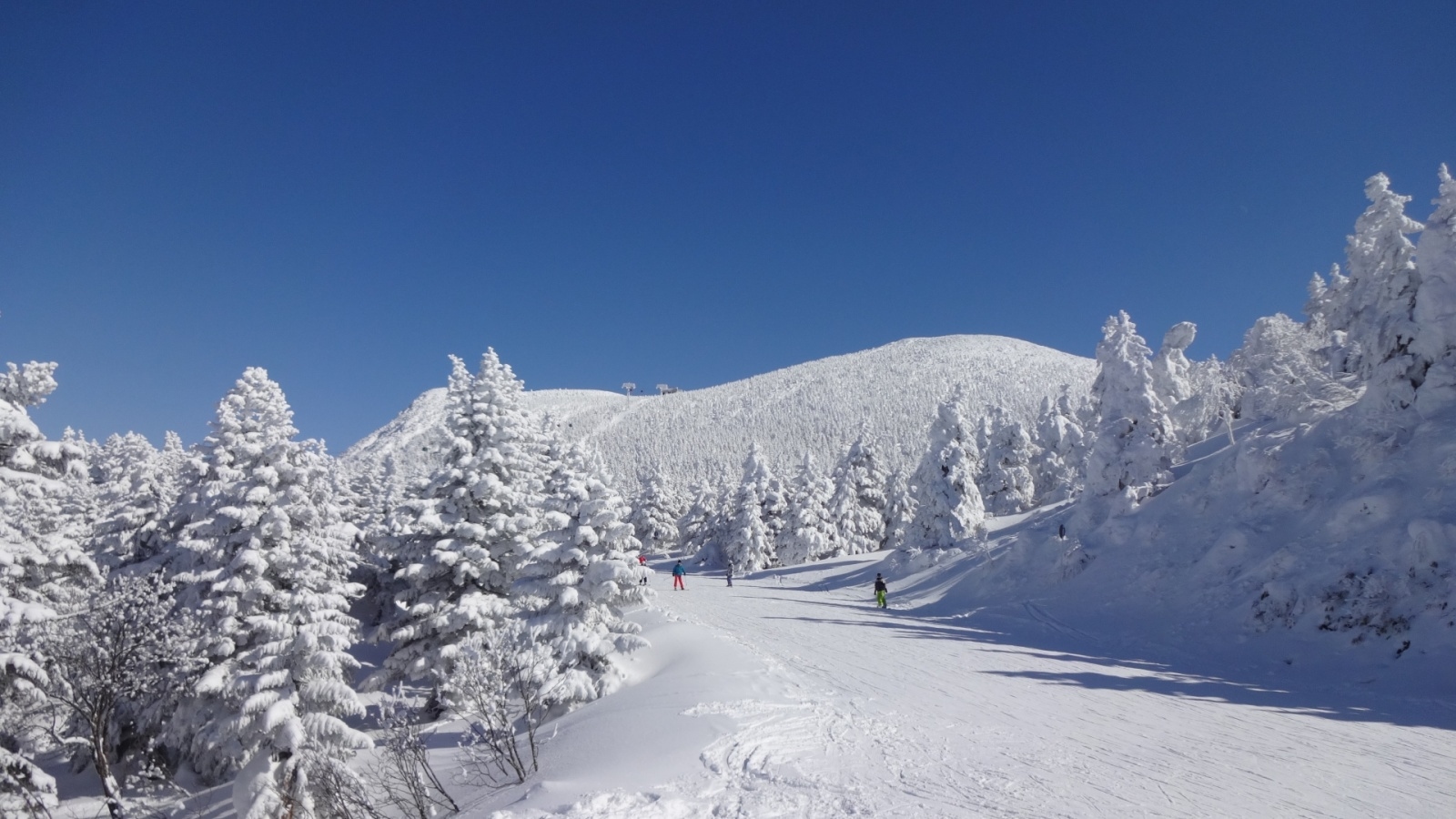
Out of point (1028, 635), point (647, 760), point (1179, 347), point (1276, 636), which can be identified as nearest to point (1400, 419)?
point (1276, 636)

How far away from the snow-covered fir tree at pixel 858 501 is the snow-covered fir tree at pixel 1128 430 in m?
23.1

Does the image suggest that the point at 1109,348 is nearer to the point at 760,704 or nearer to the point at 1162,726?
the point at 1162,726

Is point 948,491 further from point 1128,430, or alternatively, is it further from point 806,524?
point 806,524

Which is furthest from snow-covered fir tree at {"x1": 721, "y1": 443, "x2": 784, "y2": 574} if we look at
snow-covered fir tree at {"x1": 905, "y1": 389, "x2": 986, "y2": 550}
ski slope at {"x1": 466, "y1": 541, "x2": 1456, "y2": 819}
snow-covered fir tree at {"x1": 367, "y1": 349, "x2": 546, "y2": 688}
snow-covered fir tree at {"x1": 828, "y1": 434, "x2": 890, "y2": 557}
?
snow-covered fir tree at {"x1": 367, "y1": 349, "x2": 546, "y2": 688}

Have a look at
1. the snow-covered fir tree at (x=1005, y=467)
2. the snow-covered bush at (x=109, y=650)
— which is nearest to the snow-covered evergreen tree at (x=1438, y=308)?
the snow-covered fir tree at (x=1005, y=467)

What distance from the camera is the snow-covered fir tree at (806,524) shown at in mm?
57125

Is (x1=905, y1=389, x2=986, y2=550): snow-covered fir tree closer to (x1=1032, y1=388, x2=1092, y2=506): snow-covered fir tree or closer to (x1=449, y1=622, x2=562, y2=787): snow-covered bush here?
(x1=1032, y1=388, x2=1092, y2=506): snow-covered fir tree

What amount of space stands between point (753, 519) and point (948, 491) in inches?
707

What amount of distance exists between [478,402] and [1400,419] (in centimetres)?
3337

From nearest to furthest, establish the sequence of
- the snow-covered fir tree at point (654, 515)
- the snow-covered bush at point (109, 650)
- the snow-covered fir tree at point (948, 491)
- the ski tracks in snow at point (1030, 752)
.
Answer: the ski tracks in snow at point (1030, 752)
the snow-covered bush at point (109, 650)
the snow-covered fir tree at point (948, 491)
the snow-covered fir tree at point (654, 515)

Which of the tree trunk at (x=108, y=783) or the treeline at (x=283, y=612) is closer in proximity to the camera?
the treeline at (x=283, y=612)

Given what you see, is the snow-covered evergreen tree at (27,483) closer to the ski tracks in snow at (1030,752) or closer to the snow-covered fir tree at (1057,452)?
the ski tracks in snow at (1030,752)

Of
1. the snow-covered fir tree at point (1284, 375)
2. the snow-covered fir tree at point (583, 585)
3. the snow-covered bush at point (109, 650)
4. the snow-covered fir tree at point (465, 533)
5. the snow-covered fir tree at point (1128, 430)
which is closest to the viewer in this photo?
the snow-covered bush at point (109, 650)

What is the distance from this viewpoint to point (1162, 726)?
14531 mm
